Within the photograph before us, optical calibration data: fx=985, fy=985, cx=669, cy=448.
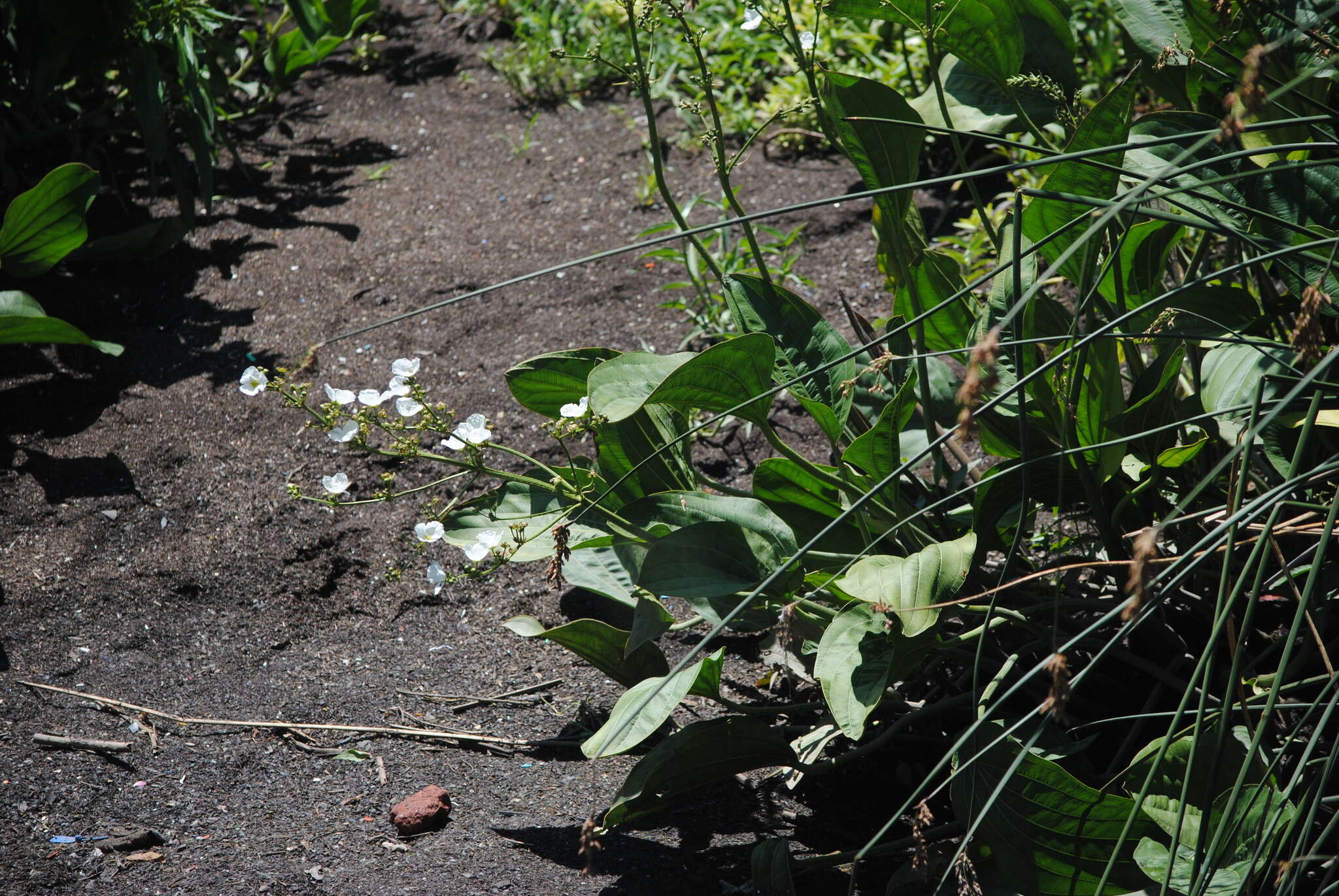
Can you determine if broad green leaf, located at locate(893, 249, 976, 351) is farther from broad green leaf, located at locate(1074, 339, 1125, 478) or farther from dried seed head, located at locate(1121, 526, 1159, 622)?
dried seed head, located at locate(1121, 526, 1159, 622)

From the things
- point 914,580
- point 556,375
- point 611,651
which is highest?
point 556,375

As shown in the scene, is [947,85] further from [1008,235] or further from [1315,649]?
[1315,649]

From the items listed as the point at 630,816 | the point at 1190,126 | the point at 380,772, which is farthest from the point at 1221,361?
the point at 380,772

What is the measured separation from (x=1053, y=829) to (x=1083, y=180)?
2.42 feet

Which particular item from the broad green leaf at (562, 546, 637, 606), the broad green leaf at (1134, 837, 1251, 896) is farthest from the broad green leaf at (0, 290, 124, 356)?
the broad green leaf at (1134, 837, 1251, 896)

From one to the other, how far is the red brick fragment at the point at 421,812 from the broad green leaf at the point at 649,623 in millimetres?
357

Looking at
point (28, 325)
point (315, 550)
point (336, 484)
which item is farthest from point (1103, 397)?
point (28, 325)

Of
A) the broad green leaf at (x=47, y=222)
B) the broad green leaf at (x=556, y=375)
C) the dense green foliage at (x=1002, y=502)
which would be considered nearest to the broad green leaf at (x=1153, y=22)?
the dense green foliage at (x=1002, y=502)

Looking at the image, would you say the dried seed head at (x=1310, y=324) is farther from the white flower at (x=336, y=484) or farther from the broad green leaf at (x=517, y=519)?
the white flower at (x=336, y=484)

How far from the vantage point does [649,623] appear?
46.1 inches

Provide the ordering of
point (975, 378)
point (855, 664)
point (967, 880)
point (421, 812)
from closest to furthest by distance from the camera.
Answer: point (975, 378)
point (967, 880)
point (855, 664)
point (421, 812)

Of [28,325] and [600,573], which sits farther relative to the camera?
[28,325]

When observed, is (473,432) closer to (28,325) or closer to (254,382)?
(254,382)

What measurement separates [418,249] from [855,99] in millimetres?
1526
